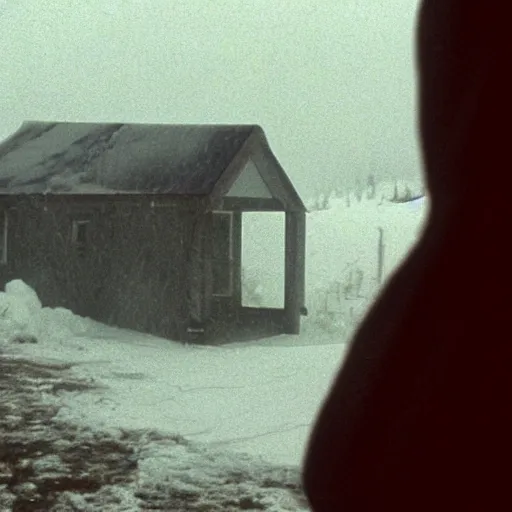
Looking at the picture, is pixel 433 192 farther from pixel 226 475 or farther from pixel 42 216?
pixel 42 216

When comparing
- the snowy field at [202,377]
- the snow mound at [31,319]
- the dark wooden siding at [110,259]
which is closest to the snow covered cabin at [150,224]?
the dark wooden siding at [110,259]

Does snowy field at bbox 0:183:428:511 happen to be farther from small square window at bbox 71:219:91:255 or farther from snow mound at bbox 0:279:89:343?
small square window at bbox 71:219:91:255

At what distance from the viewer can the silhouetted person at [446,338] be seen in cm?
41

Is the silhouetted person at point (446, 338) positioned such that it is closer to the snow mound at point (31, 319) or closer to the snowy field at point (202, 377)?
the snowy field at point (202, 377)

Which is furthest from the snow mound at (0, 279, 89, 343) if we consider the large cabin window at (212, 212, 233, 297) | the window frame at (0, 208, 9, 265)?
the large cabin window at (212, 212, 233, 297)

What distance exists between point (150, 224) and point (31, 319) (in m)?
1.85

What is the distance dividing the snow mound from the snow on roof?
4.77ft

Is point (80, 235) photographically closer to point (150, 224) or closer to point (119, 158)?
point (119, 158)

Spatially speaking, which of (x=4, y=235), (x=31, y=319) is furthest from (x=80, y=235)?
(x=31, y=319)

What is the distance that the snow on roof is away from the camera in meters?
12.3

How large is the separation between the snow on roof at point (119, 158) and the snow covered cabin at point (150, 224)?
23mm

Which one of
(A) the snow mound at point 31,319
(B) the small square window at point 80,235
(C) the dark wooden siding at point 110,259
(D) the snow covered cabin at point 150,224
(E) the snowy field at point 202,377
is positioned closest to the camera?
(E) the snowy field at point 202,377

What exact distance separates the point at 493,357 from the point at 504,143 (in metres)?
0.09

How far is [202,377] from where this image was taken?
9055 mm
